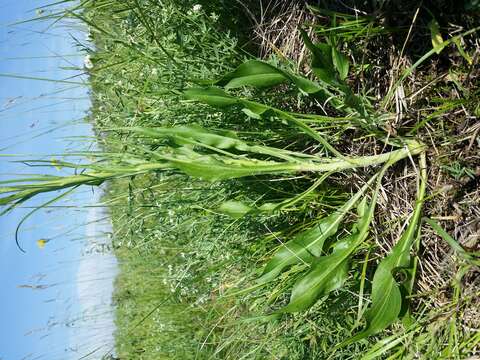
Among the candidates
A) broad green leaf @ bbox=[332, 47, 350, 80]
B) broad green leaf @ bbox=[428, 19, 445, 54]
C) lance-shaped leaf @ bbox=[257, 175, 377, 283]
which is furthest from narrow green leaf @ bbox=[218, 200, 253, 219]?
broad green leaf @ bbox=[428, 19, 445, 54]

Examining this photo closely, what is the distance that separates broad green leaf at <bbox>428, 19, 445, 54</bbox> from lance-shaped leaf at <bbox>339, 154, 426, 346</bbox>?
430 millimetres

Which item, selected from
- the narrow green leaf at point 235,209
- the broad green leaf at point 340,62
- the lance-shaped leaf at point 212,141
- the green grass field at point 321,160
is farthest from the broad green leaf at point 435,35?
the narrow green leaf at point 235,209

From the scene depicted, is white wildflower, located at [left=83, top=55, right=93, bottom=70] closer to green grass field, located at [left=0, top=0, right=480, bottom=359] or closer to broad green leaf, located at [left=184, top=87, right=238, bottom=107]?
green grass field, located at [left=0, top=0, right=480, bottom=359]

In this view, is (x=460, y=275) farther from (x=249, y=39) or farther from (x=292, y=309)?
(x=249, y=39)

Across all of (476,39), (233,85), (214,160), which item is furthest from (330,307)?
(476,39)

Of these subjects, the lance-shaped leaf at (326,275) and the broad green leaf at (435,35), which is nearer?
the broad green leaf at (435,35)

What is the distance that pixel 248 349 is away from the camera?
7.70 feet

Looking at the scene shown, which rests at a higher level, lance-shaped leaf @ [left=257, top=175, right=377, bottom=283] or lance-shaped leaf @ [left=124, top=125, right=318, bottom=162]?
lance-shaped leaf @ [left=124, top=125, right=318, bottom=162]

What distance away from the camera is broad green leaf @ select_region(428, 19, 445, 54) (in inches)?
56.6

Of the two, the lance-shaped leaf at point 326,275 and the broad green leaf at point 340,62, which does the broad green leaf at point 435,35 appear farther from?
the lance-shaped leaf at point 326,275

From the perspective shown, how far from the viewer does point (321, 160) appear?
163cm

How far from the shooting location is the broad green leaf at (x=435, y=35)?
1.44 m

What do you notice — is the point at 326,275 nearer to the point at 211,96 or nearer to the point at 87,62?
the point at 211,96

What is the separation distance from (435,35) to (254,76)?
56cm
